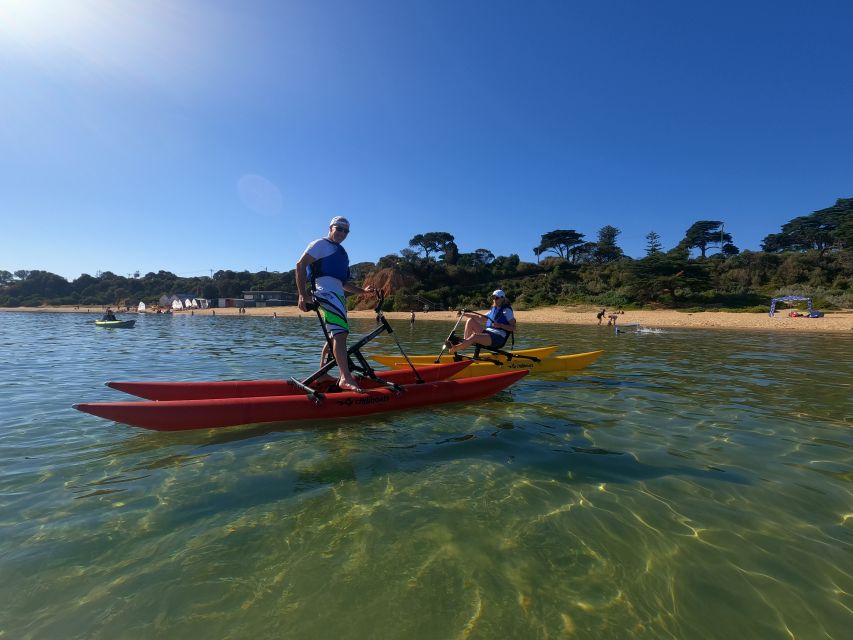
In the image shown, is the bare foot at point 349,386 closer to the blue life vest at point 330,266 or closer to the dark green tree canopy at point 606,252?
the blue life vest at point 330,266

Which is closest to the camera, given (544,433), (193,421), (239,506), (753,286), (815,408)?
(239,506)

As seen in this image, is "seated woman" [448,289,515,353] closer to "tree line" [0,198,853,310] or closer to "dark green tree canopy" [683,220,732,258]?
"tree line" [0,198,853,310]

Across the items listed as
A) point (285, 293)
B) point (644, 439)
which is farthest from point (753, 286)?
point (285, 293)

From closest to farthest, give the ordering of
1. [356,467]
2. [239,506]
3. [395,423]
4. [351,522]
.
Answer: [351,522] → [239,506] → [356,467] → [395,423]

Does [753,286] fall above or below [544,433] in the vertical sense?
above

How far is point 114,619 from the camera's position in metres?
2.28

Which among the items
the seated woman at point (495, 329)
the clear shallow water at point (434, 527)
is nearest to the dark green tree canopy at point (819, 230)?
the seated woman at point (495, 329)

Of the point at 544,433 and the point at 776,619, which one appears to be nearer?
the point at 776,619

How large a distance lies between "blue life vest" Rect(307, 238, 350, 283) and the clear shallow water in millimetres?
2293

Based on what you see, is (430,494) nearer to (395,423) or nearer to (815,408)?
(395,423)

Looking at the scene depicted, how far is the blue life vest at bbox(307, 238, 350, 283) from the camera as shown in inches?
234

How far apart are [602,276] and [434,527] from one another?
6782cm

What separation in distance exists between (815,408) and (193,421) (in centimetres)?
1000

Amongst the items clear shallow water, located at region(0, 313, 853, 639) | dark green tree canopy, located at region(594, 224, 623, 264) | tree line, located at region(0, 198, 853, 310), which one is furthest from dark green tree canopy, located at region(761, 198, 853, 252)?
clear shallow water, located at region(0, 313, 853, 639)
